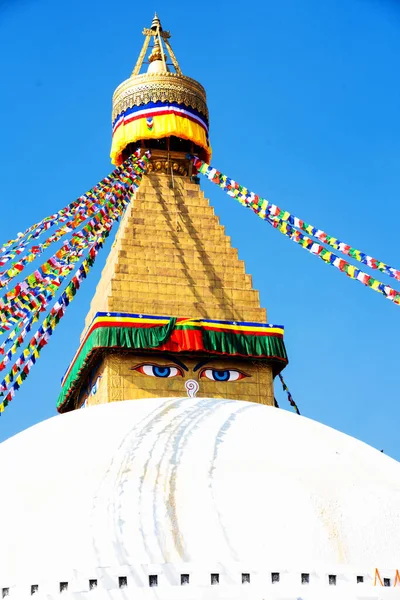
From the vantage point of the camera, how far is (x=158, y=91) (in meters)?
17.6

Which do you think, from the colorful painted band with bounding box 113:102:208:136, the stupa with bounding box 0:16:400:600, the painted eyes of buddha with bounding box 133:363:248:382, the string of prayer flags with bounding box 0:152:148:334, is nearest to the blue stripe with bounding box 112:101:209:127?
the colorful painted band with bounding box 113:102:208:136

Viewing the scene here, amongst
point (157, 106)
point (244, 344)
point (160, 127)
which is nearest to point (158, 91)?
point (157, 106)

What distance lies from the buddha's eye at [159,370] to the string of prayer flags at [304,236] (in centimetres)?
272

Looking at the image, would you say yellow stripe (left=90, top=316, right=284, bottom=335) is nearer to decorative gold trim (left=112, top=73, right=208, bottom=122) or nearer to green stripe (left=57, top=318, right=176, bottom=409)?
green stripe (left=57, top=318, right=176, bottom=409)

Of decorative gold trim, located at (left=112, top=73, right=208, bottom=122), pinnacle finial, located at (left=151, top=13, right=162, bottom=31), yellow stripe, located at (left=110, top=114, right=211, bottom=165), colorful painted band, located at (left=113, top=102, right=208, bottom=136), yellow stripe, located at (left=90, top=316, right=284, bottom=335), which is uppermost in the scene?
pinnacle finial, located at (left=151, top=13, right=162, bottom=31)

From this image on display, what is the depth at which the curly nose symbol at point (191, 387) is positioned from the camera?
15.0m

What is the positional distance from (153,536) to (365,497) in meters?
1.63

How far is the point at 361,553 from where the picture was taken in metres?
6.29

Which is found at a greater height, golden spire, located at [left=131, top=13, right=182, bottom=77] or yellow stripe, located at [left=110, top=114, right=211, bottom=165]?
golden spire, located at [left=131, top=13, right=182, bottom=77]

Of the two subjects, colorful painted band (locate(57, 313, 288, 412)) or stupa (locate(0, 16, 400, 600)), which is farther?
colorful painted band (locate(57, 313, 288, 412))

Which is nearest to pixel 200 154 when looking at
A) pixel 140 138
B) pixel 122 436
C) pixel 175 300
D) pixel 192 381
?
pixel 140 138

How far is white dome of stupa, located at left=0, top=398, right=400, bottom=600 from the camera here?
5.84 metres

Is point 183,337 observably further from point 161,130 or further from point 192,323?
point 161,130

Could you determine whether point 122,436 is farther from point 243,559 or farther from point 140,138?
point 140,138
